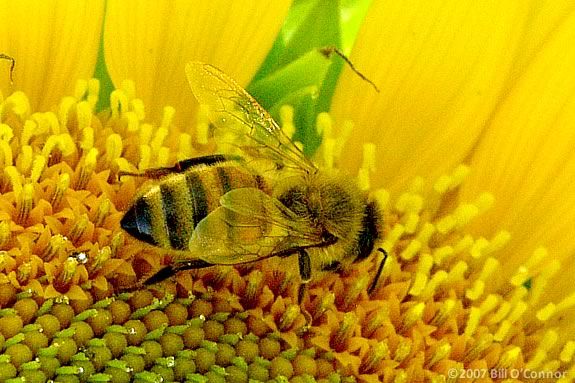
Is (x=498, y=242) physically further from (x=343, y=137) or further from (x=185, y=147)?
(x=185, y=147)

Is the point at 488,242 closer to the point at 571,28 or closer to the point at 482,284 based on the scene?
the point at 482,284

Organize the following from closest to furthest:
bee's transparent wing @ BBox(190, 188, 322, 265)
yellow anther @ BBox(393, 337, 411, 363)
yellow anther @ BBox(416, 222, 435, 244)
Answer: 1. bee's transparent wing @ BBox(190, 188, 322, 265)
2. yellow anther @ BBox(393, 337, 411, 363)
3. yellow anther @ BBox(416, 222, 435, 244)

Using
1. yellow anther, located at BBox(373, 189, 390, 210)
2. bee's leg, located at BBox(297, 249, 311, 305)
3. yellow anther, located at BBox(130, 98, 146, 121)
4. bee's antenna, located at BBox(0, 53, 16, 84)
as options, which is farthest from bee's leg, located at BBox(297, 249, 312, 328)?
bee's antenna, located at BBox(0, 53, 16, 84)

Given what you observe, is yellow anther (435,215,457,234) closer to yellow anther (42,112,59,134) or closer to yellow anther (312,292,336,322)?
yellow anther (312,292,336,322)

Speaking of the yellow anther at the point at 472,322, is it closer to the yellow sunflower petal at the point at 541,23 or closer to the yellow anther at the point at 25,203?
the yellow sunflower petal at the point at 541,23

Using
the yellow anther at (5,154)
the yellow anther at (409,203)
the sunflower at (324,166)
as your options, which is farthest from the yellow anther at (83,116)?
the yellow anther at (409,203)

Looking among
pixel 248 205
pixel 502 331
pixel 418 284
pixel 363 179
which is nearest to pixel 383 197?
pixel 363 179

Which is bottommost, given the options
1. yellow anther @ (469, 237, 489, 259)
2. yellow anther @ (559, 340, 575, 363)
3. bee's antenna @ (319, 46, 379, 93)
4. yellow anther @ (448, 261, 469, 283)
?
yellow anther @ (559, 340, 575, 363)
